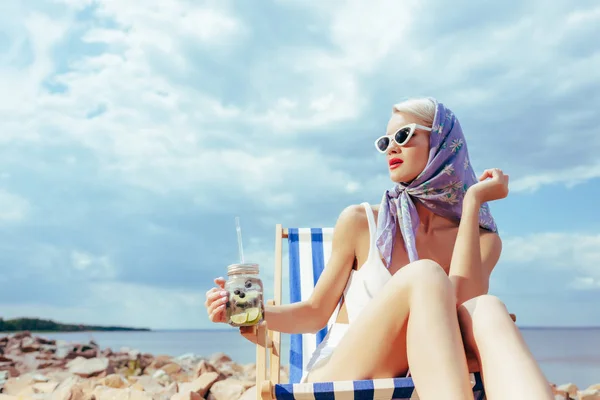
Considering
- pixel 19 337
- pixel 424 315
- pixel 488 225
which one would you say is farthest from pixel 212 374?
pixel 19 337

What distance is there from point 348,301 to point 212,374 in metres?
2.51

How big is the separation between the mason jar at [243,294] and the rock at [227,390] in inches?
101

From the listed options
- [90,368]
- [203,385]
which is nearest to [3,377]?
[90,368]

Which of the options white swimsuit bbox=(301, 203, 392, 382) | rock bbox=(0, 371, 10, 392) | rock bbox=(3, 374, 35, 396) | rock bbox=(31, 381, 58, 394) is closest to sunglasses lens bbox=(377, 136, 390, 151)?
white swimsuit bbox=(301, 203, 392, 382)

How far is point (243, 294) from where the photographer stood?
200 cm

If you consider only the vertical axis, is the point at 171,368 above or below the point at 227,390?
above

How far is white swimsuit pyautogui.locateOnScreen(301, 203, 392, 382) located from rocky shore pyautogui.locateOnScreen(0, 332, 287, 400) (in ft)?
5.16

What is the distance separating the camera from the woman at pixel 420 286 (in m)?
1.65

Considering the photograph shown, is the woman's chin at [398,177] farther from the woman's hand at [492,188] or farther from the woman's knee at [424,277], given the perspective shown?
the woman's knee at [424,277]

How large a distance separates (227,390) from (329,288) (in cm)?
223

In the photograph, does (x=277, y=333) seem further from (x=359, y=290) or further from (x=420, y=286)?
(x=420, y=286)

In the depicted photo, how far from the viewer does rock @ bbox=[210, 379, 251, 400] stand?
4.43 metres

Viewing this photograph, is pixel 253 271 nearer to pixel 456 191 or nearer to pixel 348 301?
pixel 348 301

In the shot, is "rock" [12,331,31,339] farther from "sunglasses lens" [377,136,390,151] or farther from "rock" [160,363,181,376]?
"sunglasses lens" [377,136,390,151]
